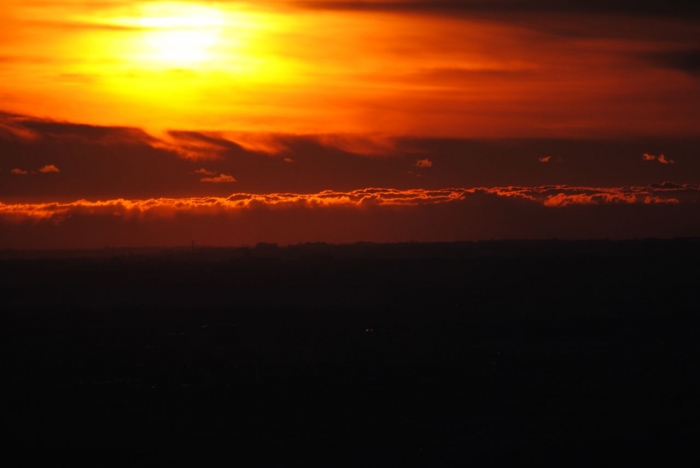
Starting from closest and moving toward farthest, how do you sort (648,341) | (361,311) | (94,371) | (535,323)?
(94,371)
(648,341)
(535,323)
(361,311)

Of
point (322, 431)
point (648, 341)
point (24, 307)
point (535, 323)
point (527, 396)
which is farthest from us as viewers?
point (24, 307)

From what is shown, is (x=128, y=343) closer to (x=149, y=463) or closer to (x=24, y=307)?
(x=149, y=463)

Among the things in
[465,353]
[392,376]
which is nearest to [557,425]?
[392,376]

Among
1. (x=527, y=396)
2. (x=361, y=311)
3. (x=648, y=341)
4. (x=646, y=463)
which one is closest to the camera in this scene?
(x=646, y=463)

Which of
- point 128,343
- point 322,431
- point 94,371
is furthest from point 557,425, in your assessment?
point 128,343

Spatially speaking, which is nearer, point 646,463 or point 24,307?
point 646,463

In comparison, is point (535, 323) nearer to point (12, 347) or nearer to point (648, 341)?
point (648, 341)
